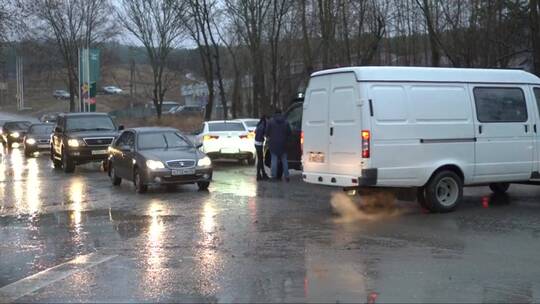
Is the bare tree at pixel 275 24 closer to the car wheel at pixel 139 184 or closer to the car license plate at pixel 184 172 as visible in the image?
the car wheel at pixel 139 184

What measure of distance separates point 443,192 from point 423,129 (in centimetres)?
130

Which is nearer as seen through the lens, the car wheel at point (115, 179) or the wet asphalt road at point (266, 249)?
the wet asphalt road at point (266, 249)

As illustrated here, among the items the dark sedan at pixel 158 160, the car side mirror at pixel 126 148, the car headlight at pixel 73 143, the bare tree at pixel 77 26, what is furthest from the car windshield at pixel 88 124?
the bare tree at pixel 77 26

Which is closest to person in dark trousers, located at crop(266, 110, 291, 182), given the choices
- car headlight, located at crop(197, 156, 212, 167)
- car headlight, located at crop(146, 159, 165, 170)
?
car headlight, located at crop(197, 156, 212, 167)

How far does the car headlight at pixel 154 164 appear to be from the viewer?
14148mm

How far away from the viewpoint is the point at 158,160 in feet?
46.6

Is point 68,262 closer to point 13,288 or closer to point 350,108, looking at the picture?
point 13,288

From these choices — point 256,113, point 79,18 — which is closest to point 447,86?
point 256,113

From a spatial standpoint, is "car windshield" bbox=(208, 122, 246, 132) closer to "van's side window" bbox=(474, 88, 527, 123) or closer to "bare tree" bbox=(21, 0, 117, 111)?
"van's side window" bbox=(474, 88, 527, 123)

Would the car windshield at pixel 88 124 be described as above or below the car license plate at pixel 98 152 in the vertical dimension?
above

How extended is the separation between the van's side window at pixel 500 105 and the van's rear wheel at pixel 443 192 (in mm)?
1145

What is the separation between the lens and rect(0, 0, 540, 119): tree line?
31219 mm

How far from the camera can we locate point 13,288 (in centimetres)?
666

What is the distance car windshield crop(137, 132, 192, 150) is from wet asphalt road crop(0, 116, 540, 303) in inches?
64.7
